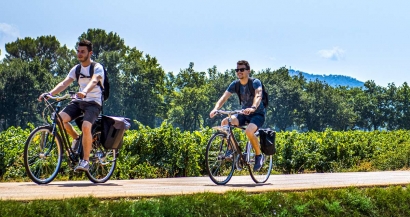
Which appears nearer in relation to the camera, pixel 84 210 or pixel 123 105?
pixel 84 210

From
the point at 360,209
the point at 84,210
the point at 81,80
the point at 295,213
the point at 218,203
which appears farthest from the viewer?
the point at 81,80

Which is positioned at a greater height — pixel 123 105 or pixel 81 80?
pixel 123 105

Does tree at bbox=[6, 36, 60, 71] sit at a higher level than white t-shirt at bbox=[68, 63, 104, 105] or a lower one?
higher

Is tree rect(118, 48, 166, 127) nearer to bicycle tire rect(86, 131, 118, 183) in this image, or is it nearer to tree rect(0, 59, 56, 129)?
tree rect(0, 59, 56, 129)

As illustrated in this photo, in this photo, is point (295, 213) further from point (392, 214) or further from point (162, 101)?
point (162, 101)

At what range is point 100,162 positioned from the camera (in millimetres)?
9422

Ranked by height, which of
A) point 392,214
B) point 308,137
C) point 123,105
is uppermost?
point 123,105

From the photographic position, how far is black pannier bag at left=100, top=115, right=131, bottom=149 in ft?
30.1

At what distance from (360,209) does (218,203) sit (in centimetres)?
203

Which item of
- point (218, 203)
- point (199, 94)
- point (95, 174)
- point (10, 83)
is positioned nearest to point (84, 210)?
point (218, 203)

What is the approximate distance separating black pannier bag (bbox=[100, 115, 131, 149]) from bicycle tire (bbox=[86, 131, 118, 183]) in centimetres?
11

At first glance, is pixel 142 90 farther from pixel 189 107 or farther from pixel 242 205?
pixel 242 205

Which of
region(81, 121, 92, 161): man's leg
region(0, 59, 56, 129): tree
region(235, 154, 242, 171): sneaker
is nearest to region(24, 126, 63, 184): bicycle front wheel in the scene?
region(81, 121, 92, 161): man's leg

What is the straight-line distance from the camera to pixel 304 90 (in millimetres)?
125375
